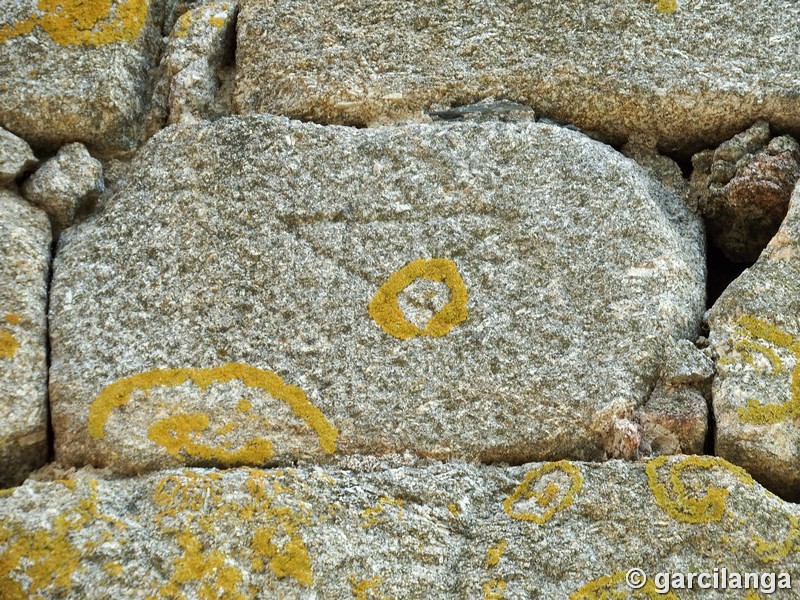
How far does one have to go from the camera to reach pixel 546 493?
1.67 metres

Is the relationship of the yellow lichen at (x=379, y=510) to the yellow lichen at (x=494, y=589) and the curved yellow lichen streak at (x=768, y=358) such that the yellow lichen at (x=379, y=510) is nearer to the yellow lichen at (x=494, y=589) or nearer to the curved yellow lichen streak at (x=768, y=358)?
the yellow lichen at (x=494, y=589)

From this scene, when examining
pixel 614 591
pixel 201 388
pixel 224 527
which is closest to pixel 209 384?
pixel 201 388

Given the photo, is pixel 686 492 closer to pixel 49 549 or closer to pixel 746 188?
pixel 746 188

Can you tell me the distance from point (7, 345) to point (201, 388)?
43cm

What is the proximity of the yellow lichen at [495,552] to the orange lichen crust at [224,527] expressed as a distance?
328mm

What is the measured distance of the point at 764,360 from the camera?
177 cm

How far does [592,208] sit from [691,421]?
52cm

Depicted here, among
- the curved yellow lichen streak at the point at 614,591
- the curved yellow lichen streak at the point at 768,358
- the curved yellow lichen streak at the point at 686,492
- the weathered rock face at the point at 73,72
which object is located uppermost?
the weathered rock face at the point at 73,72

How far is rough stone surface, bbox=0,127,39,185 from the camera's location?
2.12m

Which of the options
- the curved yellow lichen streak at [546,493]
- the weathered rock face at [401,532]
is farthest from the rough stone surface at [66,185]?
the curved yellow lichen streak at [546,493]

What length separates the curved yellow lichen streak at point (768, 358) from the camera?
1.71m

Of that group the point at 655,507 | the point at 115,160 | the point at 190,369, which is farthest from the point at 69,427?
the point at 655,507

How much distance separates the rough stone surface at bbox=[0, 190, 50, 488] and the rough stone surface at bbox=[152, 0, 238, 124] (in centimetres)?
52

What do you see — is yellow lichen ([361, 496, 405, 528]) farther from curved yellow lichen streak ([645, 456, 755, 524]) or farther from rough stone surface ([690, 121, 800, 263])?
rough stone surface ([690, 121, 800, 263])
